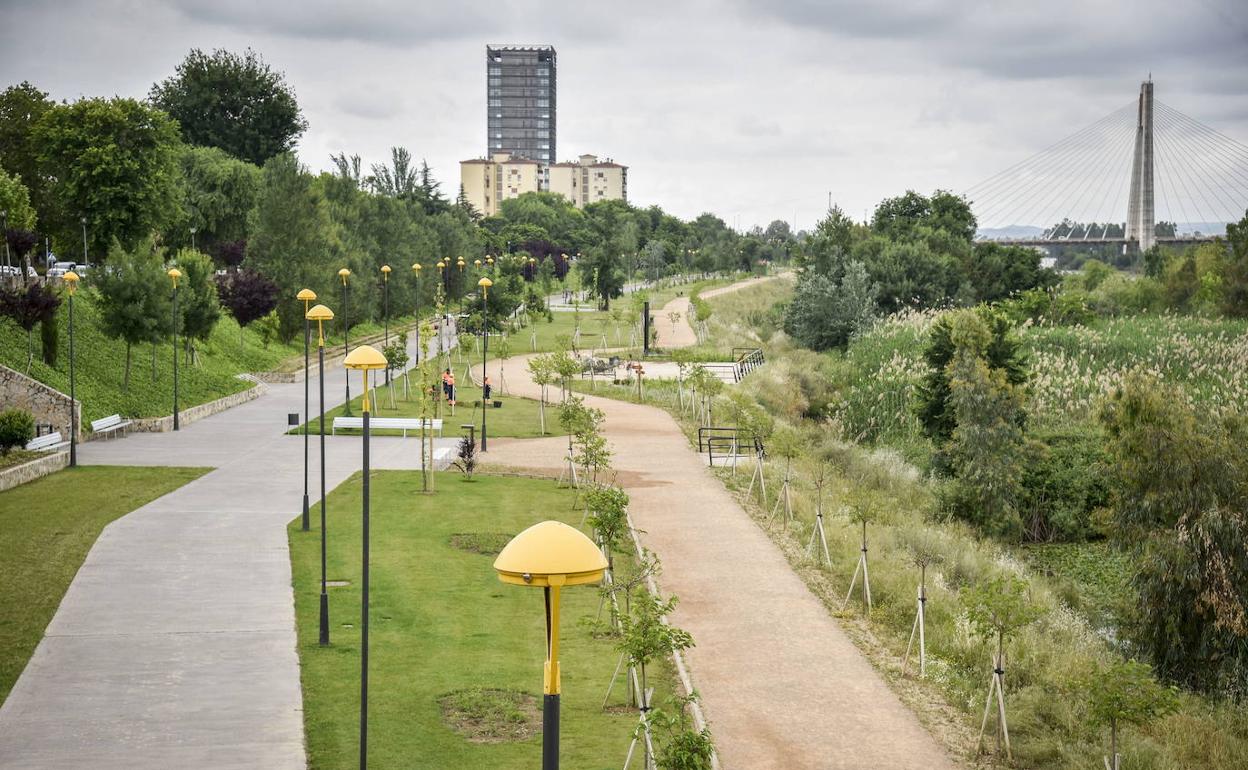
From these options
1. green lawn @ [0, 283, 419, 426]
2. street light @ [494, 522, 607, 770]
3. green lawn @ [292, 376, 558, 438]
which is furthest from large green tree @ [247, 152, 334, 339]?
street light @ [494, 522, 607, 770]

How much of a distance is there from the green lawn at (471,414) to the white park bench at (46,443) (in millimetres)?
7338

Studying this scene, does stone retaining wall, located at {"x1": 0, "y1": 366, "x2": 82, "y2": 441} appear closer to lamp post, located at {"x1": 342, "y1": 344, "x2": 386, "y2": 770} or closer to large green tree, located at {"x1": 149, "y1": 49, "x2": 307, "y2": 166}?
lamp post, located at {"x1": 342, "y1": 344, "x2": 386, "y2": 770}

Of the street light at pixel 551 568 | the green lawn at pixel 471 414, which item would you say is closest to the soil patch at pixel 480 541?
the green lawn at pixel 471 414

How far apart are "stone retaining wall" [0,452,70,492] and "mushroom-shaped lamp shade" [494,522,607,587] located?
2617 cm

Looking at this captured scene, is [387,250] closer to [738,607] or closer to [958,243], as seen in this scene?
[958,243]

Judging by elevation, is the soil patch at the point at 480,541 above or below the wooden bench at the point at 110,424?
below

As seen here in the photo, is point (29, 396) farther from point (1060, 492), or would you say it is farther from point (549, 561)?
point (549, 561)

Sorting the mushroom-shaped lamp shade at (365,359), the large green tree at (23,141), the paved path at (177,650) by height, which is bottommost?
the paved path at (177,650)

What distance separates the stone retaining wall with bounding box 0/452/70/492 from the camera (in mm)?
30594

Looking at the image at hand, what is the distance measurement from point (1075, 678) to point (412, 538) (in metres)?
14.0

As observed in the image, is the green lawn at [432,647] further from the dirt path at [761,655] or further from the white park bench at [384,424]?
the white park bench at [384,424]

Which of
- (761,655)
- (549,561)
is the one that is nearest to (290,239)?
(761,655)

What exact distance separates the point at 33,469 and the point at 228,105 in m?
65.3

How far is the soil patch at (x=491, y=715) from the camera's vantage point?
15742 mm
